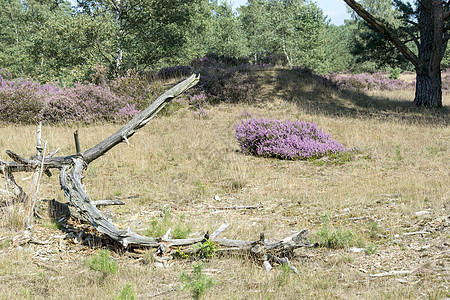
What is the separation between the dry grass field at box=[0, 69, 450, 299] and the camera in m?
3.70

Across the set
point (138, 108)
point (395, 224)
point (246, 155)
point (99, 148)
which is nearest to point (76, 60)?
point (138, 108)

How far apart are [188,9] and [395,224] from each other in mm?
19419

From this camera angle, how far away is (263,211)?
6344 mm

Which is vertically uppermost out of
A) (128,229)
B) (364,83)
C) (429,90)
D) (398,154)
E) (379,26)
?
(379,26)

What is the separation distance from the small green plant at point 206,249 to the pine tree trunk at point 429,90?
52.1ft

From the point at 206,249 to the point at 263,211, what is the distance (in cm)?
216

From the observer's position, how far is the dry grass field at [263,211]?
3703 millimetres

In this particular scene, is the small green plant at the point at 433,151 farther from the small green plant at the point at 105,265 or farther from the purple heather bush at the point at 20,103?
the purple heather bush at the point at 20,103

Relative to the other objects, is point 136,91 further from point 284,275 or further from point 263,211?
point 284,275

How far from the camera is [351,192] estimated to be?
672cm

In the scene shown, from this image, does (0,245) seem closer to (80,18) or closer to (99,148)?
(99,148)

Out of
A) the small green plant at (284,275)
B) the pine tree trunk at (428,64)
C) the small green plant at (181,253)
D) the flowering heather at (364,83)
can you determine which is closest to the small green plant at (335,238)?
the small green plant at (284,275)

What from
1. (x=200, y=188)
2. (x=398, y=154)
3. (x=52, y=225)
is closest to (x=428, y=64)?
(x=398, y=154)

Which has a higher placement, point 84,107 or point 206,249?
point 84,107
